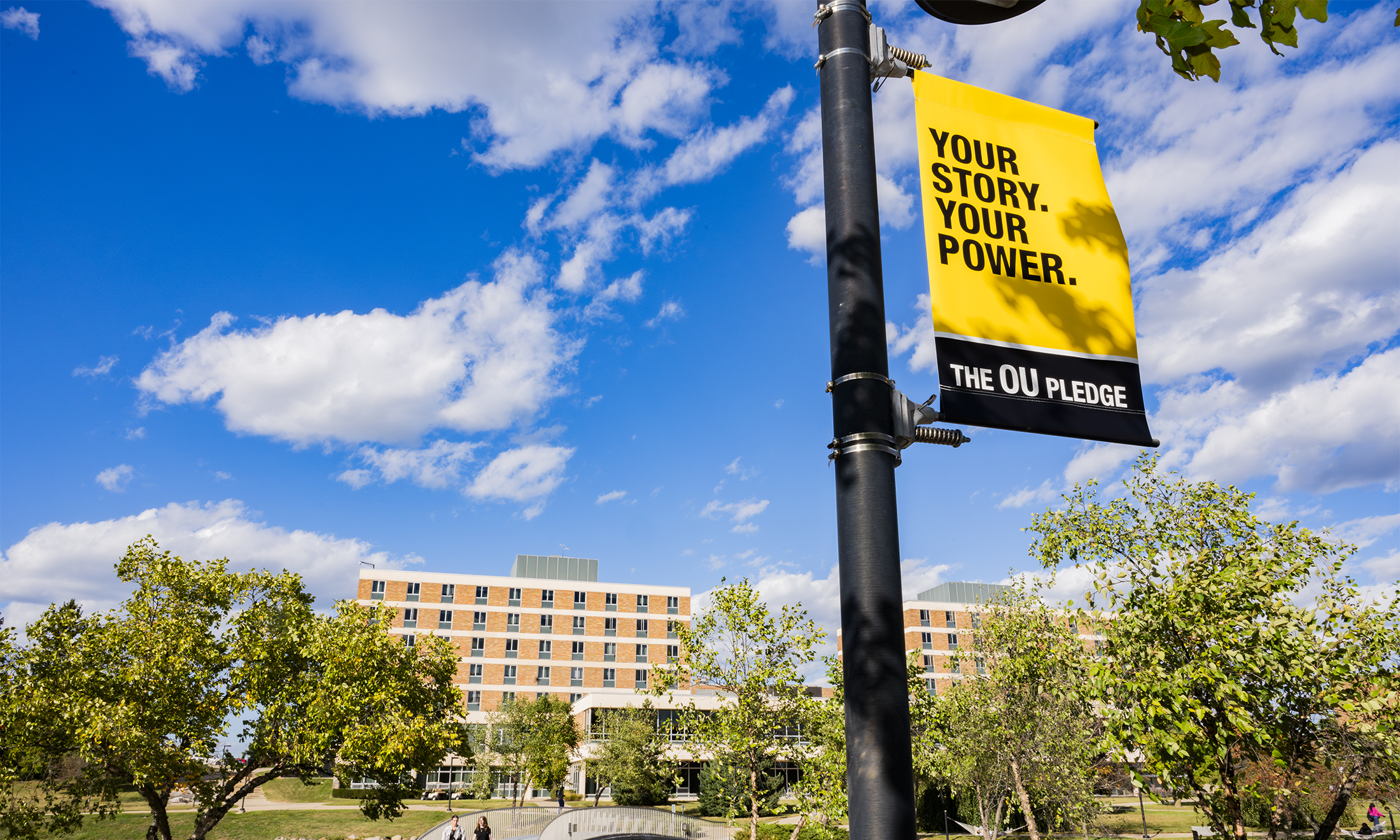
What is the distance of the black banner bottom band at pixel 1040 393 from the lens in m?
3.28

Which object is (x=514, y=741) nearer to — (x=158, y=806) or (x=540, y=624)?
(x=540, y=624)

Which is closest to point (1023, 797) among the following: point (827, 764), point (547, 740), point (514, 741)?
point (827, 764)

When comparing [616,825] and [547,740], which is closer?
[616,825]

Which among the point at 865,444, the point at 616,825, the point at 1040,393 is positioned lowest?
the point at 616,825

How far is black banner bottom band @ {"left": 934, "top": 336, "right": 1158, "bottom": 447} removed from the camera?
Answer: 328 cm

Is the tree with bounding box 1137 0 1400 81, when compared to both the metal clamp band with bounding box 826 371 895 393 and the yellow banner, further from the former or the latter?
the metal clamp band with bounding box 826 371 895 393

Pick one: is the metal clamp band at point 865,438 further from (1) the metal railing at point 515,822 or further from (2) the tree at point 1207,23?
(1) the metal railing at point 515,822

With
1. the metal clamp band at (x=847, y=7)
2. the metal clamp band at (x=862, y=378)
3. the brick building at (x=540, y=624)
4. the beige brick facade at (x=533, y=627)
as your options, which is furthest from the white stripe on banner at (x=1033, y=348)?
the beige brick facade at (x=533, y=627)

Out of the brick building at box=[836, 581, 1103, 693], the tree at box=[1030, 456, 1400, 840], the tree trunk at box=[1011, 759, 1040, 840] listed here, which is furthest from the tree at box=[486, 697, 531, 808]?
the tree at box=[1030, 456, 1400, 840]

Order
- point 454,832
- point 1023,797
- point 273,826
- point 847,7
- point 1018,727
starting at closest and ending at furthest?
point 847,7, point 1018,727, point 1023,797, point 454,832, point 273,826

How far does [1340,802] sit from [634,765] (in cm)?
4456

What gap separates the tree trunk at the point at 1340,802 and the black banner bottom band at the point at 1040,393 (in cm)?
966

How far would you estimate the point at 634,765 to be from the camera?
4941 cm

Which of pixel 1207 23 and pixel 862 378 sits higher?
pixel 1207 23
